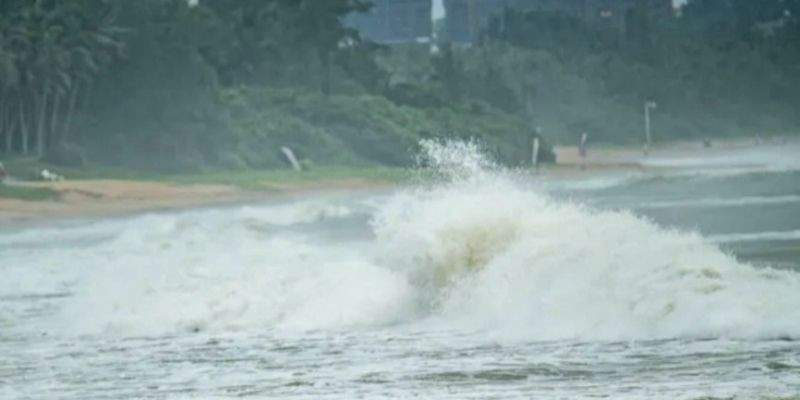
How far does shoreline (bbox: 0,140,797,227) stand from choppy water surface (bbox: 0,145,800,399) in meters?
19.7

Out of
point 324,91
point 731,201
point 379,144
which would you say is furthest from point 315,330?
point 324,91

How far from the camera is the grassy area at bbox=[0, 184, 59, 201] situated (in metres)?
53.5

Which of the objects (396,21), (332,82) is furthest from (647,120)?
(396,21)

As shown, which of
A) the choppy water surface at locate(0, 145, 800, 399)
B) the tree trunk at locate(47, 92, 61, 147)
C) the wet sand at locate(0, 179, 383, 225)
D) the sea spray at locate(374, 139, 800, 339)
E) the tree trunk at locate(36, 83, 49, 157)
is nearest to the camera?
the choppy water surface at locate(0, 145, 800, 399)

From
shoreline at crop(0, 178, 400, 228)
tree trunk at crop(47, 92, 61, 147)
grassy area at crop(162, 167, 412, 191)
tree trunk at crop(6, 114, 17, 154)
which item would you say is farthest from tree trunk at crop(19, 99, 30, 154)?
shoreline at crop(0, 178, 400, 228)

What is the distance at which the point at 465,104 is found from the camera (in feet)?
314

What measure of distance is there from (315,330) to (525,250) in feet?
7.01

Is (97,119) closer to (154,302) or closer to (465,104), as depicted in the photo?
(465,104)

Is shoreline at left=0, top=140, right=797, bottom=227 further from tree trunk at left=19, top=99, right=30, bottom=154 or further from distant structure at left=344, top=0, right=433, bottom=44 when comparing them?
distant structure at left=344, top=0, right=433, bottom=44

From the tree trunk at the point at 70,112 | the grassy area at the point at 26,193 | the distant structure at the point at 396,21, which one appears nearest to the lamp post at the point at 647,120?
the tree trunk at the point at 70,112

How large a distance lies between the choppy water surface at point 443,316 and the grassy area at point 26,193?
20.2 meters

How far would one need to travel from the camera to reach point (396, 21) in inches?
6791

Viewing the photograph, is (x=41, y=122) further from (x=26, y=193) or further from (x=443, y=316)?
(x=443, y=316)

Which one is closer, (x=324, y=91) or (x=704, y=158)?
(x=324, y=91)
